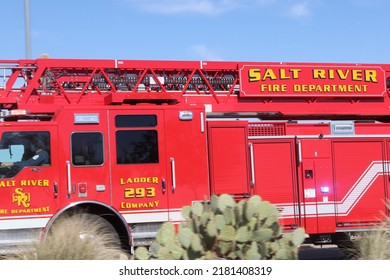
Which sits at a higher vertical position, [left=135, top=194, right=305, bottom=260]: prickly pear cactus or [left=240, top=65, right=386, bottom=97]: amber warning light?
[left=240, top=65, right=386, bottom=97]: amber warning light

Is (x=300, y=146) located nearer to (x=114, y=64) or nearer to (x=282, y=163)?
(x=282, y=163)

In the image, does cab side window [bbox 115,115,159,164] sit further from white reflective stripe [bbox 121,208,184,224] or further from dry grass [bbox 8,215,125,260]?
dry grass [bbox 8,215,125,260]

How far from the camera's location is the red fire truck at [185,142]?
8.70m

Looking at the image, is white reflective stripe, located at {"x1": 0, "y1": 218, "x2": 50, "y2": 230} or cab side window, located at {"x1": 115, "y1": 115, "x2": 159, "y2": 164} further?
cab side window, located at {"x1": 115, "y1": 115, "x2": 159, "y2": 164}

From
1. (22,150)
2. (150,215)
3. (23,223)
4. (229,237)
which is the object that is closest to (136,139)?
(150,215)

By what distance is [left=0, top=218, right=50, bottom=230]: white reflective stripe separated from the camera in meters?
8.39

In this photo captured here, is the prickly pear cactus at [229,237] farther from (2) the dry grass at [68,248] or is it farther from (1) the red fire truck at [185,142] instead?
(1) the red fire truck at [185,142]

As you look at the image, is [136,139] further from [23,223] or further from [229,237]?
[229,237]

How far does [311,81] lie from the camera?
35.4 ft

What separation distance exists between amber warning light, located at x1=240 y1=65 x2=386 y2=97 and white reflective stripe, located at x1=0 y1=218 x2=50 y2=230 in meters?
4.35

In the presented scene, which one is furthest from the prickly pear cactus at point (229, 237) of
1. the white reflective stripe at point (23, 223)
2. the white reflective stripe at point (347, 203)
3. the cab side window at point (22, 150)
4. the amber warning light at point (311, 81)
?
the amber warning light at point (311, 81)

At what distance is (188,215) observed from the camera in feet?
19.9

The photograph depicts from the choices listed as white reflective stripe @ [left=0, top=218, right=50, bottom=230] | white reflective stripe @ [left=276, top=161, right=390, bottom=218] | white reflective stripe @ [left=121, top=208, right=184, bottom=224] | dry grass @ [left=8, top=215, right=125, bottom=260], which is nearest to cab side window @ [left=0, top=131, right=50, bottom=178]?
white reflective stripe @ [left=0, top=218, right=50, bottom=230]
